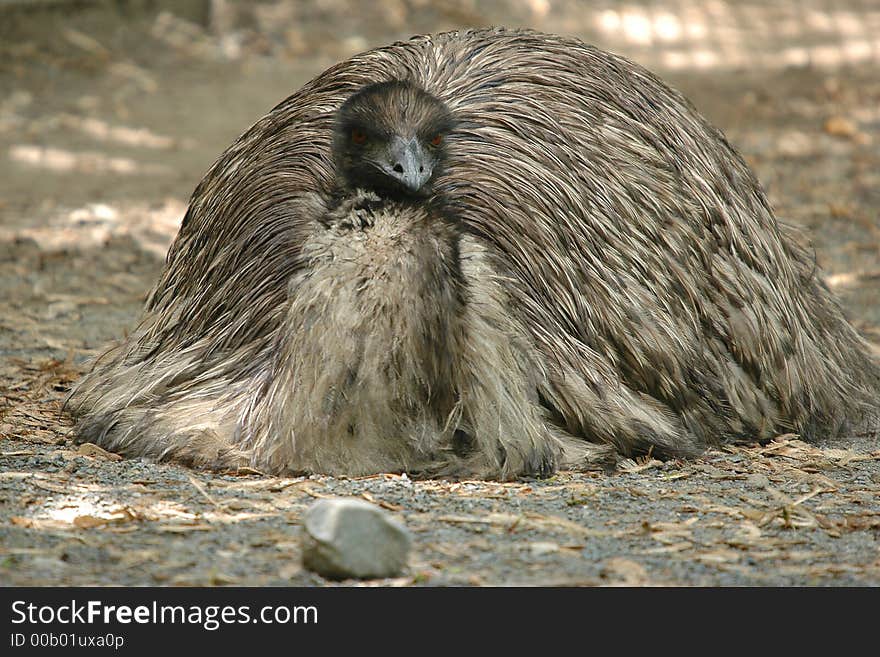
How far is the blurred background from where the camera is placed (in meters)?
8.00

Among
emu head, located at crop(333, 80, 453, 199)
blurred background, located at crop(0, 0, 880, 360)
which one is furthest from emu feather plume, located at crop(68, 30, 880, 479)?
blurred background, located at crop(0, 0, 880, 360)

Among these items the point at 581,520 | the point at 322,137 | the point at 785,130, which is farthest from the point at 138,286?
the point at 785,130

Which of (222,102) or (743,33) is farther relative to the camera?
(743,33)

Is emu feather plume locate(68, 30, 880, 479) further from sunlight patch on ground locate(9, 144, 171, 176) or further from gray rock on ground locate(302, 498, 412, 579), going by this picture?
sunlight patch on ground locate(9, 144, 171, 176)

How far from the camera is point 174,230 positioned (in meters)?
8.77

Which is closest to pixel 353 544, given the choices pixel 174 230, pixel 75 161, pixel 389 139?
pixel 389 139

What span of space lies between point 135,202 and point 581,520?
5.87 meters

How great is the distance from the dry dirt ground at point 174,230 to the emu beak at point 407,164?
0.87m

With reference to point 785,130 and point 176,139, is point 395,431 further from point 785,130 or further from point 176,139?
point 785,130

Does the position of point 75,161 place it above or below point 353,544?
above

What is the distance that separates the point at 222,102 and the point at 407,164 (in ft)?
25.6

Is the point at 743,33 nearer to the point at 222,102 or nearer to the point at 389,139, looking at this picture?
the point at 222,102

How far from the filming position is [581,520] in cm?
415

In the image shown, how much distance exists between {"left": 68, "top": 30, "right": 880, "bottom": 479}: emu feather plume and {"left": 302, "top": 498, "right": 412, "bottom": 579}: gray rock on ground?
0.87 metres
